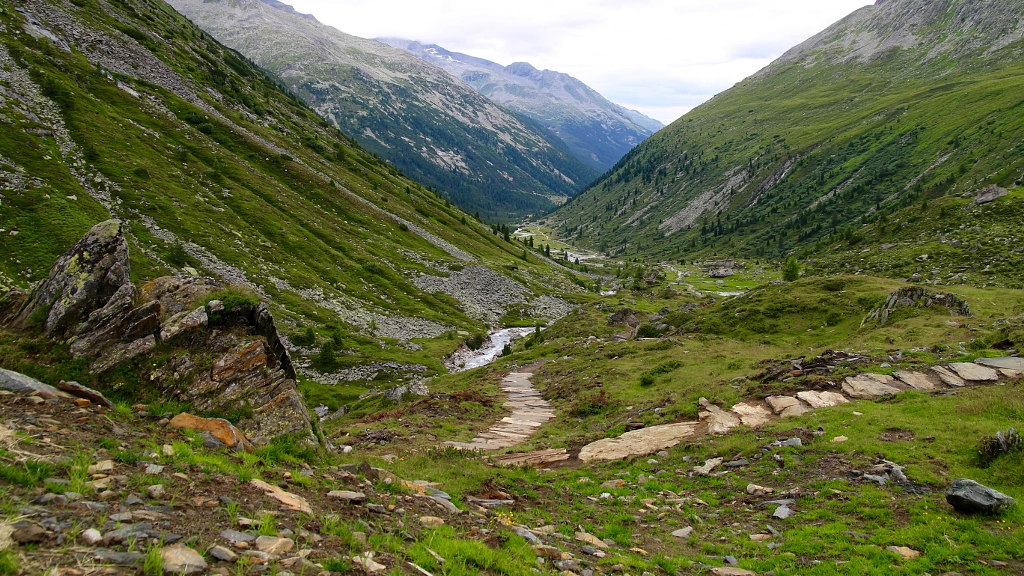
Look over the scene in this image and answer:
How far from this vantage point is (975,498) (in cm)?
1193

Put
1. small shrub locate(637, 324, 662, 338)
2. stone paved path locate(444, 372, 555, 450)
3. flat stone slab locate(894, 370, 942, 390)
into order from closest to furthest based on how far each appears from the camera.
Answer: flat stone slab locate(894, 370, 942, 390) < stone paved path locate(444, 372, 555, 450) < small shrub locate(637, 324, 662, 338)

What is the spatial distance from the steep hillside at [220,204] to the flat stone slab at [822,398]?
27.5 metres

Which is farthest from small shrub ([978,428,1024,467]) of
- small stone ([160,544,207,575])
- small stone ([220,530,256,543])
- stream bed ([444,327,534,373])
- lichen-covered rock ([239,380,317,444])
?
stream bed ([444,327,534,373])

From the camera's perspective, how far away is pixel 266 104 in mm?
152500

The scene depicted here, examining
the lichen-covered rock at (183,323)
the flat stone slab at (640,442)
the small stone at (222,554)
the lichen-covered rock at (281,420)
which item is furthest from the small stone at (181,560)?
the flat stone slab at (640,442)

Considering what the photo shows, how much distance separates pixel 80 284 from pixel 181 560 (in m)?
16.1

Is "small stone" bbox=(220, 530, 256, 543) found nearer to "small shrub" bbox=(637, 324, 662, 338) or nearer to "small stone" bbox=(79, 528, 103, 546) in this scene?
"small stone" bbox=(79, 528, 103, 546)

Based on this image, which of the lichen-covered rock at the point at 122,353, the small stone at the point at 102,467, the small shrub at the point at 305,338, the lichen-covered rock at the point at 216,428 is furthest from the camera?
the small shrub at the point at 305,338

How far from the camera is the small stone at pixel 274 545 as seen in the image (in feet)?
24.8

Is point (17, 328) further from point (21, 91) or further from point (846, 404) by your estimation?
point (21, 91)

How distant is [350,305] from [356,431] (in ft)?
178

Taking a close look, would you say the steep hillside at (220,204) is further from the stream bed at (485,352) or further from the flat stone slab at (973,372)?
the flat stone slab at (973,372)

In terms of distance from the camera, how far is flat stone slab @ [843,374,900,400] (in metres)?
21.8

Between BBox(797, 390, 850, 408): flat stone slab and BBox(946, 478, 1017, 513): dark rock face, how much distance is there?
9.54 metres
